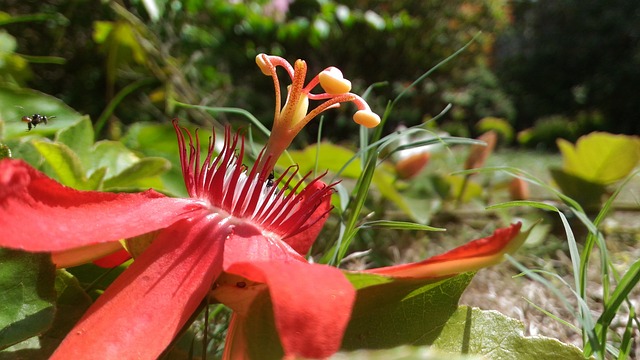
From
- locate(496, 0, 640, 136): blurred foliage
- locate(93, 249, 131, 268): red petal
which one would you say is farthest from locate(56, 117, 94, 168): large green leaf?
locate(496, 0, 640, 136): blurred foliage

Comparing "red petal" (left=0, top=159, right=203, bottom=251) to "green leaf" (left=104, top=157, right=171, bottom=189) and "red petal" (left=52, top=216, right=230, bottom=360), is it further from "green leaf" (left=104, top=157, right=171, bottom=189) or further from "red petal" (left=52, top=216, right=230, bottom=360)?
"green leaf" (left=104, top=157, right=171, bottom=189)

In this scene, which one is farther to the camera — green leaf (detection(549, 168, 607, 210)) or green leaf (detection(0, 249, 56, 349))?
green leaf (detection(549, 168, 607, 210))

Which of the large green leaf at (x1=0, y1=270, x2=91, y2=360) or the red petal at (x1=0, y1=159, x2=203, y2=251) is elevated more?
the red petal at (x1=0, y1=159, x2=203, y2=251)

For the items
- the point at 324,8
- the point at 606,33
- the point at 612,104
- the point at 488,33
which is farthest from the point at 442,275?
the point at 606,33

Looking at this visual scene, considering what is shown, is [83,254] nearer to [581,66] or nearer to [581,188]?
[581,188]

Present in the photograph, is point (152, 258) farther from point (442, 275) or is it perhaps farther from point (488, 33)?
point (488, 33)

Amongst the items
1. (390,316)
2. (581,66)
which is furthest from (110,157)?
(581,66)
